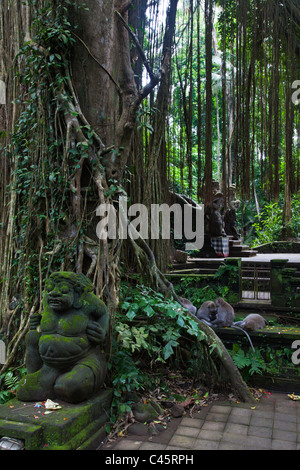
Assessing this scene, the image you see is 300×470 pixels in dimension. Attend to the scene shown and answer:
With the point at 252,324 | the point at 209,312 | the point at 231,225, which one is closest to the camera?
the point at 252,324

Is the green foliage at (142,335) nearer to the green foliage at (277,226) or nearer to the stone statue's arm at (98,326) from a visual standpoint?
the stone statue's arm at (98,326)

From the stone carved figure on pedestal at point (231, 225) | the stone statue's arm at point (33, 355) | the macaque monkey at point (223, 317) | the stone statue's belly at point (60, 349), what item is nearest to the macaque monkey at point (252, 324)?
the macaque monkey at point (223, 317)

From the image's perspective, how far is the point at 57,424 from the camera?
2408 mm

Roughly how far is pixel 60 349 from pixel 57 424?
0.55 metres

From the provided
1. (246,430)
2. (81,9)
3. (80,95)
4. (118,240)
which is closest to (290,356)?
(246,430)

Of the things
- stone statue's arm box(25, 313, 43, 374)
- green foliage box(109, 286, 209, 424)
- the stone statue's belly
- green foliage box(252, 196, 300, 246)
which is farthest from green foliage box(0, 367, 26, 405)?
green foliage box(252, 196, 300, 246)

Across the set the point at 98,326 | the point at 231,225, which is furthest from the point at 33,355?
the point at 231,225

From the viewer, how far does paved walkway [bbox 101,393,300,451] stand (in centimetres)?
277

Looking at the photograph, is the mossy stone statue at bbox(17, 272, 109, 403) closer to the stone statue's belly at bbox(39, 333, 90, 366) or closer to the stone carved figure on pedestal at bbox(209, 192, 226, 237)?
the stone statue's belly at bbox(39, 333, 90, 366)

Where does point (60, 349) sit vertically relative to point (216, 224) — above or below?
below

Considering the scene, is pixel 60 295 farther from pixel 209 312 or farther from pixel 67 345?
pixel 209 312
